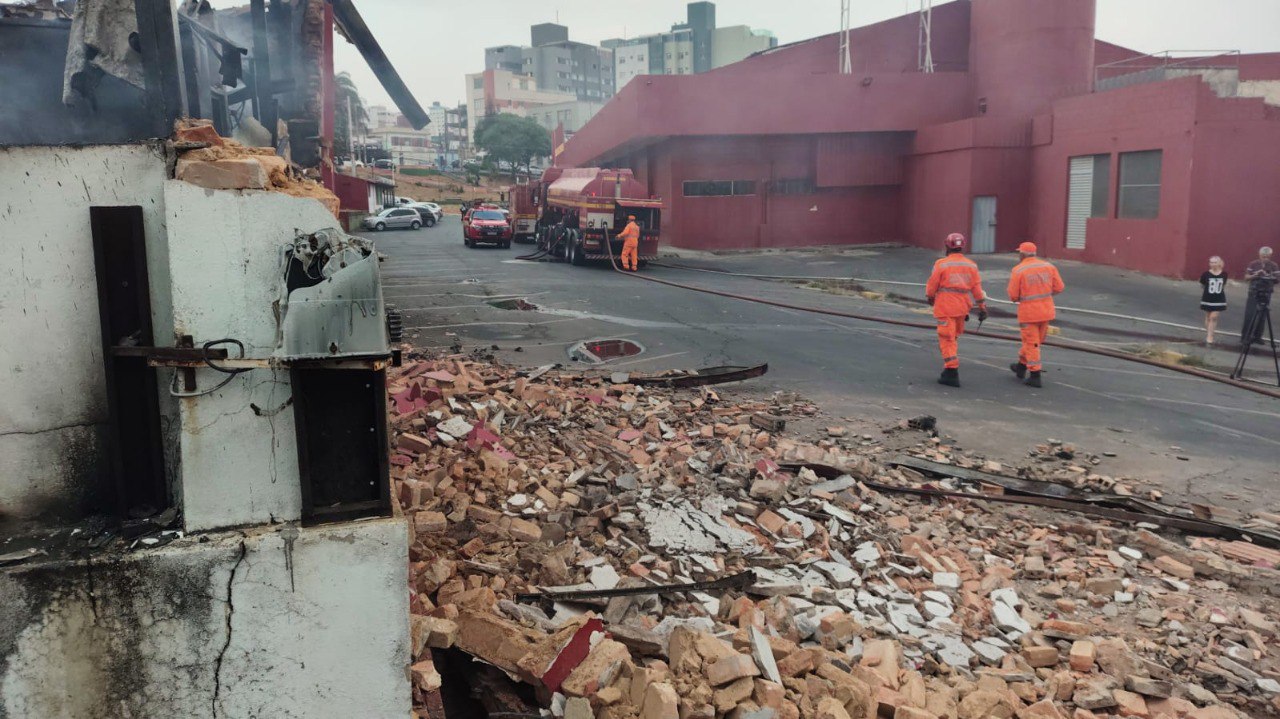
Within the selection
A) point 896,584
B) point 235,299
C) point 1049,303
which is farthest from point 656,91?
point 235,299

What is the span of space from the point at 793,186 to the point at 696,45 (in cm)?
9999

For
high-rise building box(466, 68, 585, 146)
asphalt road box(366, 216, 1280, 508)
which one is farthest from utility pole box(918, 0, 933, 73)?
high-rise building box(466, 68, 585, 146)

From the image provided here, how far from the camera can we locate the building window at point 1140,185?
2277 cm

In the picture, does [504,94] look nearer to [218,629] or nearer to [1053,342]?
[1053,342]

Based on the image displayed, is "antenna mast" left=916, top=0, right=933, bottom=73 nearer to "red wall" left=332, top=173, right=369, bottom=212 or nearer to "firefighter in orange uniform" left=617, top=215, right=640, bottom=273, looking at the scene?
"firefighter in orange uniform" left=617, top=215, right=640, bottom=273

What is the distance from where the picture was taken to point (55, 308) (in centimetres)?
254

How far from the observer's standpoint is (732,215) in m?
33.6

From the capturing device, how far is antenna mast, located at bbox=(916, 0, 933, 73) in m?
33.4

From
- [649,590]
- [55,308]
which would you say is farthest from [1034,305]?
[55,308]

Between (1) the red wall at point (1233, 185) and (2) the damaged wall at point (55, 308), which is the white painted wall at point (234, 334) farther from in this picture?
(1) the red wall at point (1233, 185)

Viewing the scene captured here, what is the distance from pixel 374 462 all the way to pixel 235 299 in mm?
603

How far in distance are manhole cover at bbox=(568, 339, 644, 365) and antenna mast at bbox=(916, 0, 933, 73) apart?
85.1 feet

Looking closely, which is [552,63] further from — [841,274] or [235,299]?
[235,299]

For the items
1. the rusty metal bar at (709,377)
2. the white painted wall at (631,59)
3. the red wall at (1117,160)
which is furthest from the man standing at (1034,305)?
the white painted wall at (631,59)
